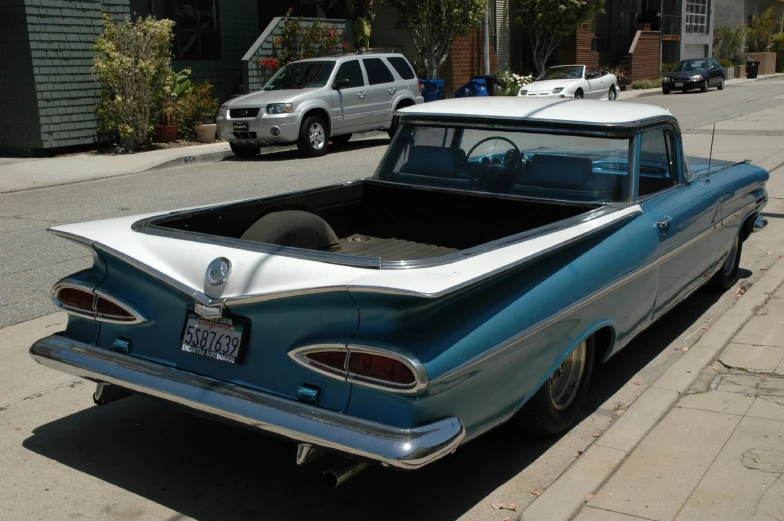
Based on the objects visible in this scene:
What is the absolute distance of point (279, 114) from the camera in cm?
1628

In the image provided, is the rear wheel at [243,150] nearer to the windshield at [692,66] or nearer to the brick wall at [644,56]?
the windshield at [692,66]

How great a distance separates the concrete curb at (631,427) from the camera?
12.4 ft

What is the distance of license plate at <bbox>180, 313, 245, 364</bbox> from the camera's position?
12.2 ft

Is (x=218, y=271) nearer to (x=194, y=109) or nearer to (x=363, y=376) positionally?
(x=363, y=376)

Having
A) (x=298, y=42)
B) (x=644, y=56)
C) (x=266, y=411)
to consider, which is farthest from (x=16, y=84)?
(x=644, y=56)

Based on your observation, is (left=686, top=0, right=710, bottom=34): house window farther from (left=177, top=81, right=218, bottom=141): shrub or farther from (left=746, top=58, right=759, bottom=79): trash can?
(left=177, top=81, right=218, bottom=141): shrub

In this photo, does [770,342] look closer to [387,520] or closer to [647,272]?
[647,272]

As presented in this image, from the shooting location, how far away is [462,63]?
28.8 m

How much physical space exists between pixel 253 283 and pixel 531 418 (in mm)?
1546

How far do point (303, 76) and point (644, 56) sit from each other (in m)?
29.1

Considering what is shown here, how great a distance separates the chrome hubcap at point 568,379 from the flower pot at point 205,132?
15695mm

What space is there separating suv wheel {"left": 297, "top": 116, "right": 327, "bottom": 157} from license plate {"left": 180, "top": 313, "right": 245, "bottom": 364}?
13085mm

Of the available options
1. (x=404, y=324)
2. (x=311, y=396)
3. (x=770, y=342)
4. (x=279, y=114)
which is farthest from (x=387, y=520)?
(x=279, y=114)

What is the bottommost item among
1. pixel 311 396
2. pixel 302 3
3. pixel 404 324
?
pixel 311 396
